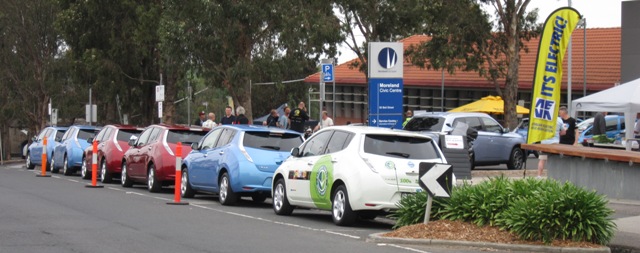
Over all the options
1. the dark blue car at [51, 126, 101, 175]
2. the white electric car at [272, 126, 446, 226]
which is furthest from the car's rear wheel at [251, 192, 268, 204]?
the dark blue car at [51, 126, 101, 175]

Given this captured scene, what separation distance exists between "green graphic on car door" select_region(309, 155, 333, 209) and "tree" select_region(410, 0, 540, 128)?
2839cm

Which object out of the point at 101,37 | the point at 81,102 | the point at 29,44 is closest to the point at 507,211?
the point at 101,37

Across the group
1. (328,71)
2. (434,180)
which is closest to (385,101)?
(328,71)

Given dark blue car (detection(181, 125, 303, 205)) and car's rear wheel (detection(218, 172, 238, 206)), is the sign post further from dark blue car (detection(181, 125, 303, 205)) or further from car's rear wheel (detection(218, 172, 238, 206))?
car's rear wheel (detection(218, 172, 238, 206))

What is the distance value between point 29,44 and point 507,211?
5118 centimetres

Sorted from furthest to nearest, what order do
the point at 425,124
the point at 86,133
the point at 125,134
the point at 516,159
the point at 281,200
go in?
the point at 86,133 < the point at 516,159 < the point at 125,134 < the point at 425,124 < the point at 281,200

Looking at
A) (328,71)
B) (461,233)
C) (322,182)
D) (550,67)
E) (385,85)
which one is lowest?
(461,233)

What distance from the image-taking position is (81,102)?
227ft

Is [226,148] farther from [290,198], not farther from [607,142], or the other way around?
[607,142]

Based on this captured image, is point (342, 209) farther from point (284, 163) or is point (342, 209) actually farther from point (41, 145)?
point (41, 145)

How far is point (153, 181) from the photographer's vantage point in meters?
23.8

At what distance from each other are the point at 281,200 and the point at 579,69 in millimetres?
38957

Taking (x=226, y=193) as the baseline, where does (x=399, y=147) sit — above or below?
above

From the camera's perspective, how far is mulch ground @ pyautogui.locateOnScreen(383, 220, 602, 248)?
13.0 meters
